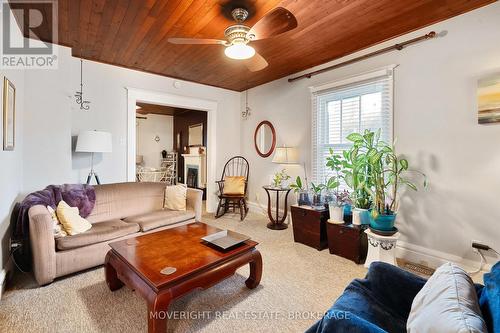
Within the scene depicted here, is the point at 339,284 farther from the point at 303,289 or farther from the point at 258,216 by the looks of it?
the point at 258,216

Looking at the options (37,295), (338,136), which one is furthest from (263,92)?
(37,295)

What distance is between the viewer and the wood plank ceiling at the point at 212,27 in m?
2.23

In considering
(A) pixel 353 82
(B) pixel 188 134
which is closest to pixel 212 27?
(A) pixel 353 82

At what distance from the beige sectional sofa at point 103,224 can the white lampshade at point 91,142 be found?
1.71 feet

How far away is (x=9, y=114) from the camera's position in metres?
2.23

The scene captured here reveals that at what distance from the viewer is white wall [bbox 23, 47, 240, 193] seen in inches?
116

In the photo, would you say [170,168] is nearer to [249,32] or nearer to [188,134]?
[188,134]

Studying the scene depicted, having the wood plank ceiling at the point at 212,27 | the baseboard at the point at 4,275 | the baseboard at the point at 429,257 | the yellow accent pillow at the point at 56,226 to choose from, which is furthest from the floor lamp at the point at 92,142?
the baseboard at the point at 429,257

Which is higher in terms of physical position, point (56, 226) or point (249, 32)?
point (249, 32)

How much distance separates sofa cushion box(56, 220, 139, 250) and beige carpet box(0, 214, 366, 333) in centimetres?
33

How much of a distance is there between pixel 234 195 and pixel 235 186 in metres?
0.20

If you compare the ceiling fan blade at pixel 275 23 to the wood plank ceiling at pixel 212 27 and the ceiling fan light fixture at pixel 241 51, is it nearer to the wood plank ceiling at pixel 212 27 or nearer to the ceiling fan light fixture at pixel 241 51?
the ceiling fan light fixture at pixel 241 51

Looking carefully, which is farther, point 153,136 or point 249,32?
point 153,136

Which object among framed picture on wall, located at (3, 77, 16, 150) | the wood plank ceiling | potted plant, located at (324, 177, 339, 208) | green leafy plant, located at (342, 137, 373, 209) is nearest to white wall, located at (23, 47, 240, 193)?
the wood plank ceiling
